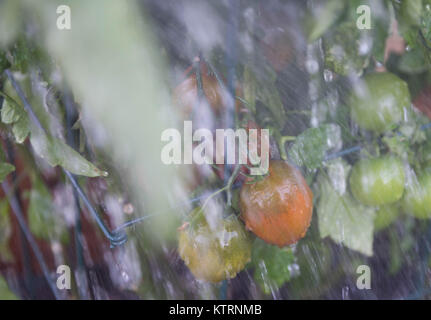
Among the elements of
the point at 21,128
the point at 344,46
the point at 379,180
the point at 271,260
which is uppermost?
the point at 344,46

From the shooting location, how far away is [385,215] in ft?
2.38

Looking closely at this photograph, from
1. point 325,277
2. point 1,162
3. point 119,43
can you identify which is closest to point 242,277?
point 325,277

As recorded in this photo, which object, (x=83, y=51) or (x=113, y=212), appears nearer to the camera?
(x=83, y=51)

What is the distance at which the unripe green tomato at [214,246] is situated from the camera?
1.57 ft

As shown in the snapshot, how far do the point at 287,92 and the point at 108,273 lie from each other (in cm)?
51

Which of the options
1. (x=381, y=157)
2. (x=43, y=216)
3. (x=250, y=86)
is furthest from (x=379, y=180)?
(x=43, y=216)

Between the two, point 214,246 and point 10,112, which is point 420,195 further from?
point 10,112

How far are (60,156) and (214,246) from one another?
0.20m

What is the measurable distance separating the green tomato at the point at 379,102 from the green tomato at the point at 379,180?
56 mm

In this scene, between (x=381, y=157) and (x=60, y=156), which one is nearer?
(x=60, y=156)

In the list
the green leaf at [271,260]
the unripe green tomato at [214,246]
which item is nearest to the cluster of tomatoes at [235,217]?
the unripe green tomato at [214,246]

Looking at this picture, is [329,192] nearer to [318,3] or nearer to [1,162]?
[318,3]

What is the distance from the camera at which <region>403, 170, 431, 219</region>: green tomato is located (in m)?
0.68
